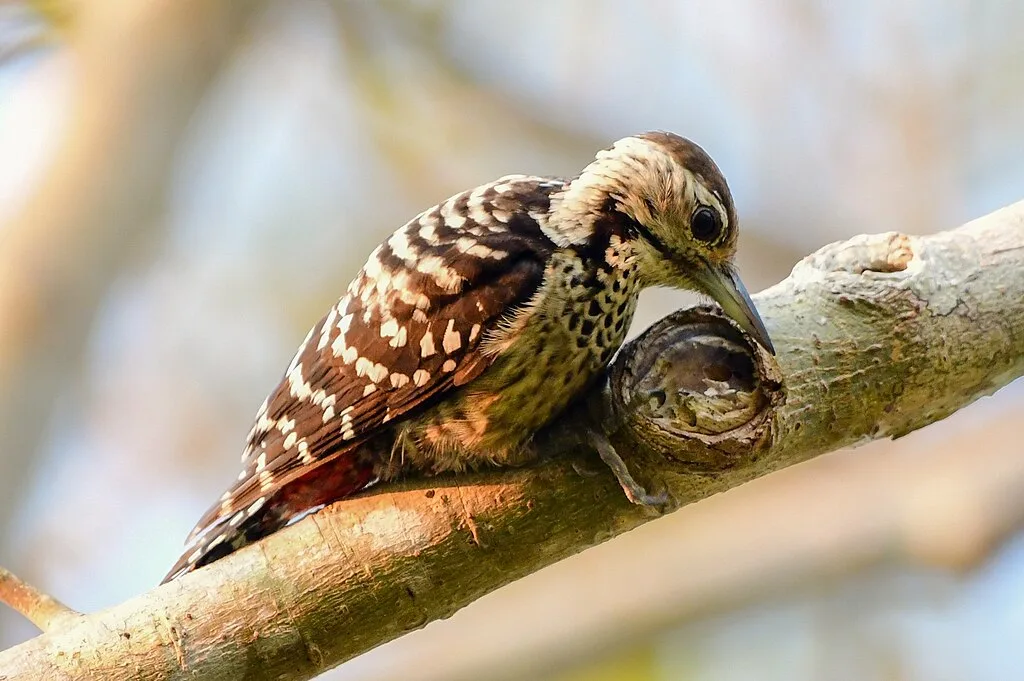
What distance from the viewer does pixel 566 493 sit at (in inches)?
57.1

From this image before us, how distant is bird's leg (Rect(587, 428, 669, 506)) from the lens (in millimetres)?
1397

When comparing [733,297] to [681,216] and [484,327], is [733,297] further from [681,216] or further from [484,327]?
[484,327]

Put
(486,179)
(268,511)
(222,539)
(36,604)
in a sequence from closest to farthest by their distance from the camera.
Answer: (36,604), (222,539), (268,511), (486,179)

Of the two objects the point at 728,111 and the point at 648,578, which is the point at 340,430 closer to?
the point at 648,578

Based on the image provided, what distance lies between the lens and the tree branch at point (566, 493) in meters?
1.41

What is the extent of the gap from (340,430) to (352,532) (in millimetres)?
208

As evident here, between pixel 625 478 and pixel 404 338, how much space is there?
455 millimetres

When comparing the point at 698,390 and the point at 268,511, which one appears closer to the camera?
the point at 698,390

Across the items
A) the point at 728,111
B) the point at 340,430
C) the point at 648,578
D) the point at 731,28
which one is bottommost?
the point at 648,578

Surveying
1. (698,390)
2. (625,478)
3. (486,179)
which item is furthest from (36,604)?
(486,179)

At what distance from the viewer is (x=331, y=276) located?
392 cm

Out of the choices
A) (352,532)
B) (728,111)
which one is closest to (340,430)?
(352,532)

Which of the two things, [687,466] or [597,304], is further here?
[597,304]

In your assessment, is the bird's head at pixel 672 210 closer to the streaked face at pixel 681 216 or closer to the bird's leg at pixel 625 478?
the streaked face at pixel 681 216
